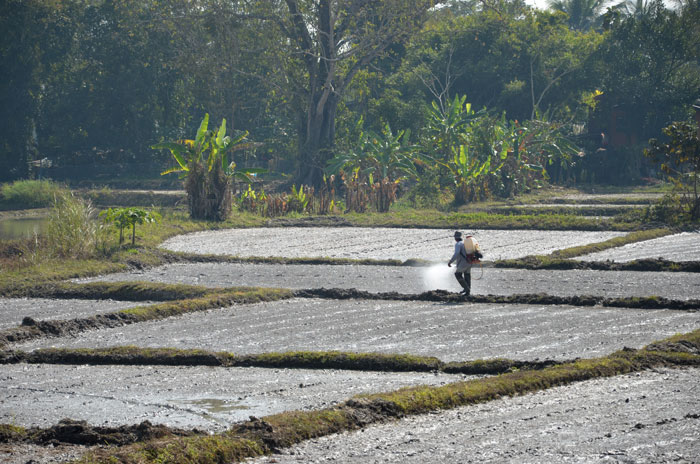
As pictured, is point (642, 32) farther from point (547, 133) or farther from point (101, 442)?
point (101, 442)

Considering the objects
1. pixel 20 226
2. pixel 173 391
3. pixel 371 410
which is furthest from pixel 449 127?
pixel 371 410

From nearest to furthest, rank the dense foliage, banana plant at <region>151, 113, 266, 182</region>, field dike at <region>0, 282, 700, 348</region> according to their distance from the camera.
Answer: field dike at <region>0, 282, 700, 348</region> → banana plant at <region>151, 113, 266, 182</region> → the dense foliage

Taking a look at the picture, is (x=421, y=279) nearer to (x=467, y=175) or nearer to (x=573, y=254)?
(x=573, y=254)

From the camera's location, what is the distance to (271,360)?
9781 mm

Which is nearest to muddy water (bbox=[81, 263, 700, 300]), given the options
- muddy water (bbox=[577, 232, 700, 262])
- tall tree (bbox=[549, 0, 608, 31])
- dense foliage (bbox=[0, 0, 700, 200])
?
muddy water (bbox=[577, 232, 700, 262])

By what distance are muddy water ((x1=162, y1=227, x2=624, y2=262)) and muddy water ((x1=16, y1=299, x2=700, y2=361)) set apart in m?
5.85

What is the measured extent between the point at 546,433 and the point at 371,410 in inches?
54.8

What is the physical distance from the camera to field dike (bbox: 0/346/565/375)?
910cm

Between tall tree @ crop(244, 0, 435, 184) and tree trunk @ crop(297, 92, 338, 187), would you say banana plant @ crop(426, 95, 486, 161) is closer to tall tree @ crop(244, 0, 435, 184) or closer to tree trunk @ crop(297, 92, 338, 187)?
tall tree @ crop(244, 0, 435, 184)

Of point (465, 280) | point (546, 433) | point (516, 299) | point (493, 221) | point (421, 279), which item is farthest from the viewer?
point (493, 221)

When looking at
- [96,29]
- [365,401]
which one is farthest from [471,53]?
[365,401]

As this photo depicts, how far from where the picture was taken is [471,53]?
46062 mm

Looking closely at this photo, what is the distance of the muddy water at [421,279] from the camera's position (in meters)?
14.7

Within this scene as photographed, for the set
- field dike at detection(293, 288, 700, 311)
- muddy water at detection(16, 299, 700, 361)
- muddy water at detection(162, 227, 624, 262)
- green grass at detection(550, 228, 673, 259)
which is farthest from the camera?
muddy water at detection(162, 227, 624, 262)
